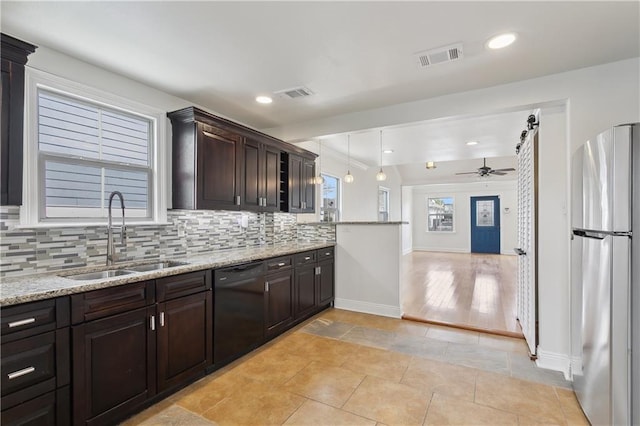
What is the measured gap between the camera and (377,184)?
8766 millimetres

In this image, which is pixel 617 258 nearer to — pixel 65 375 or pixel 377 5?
pixel 377 5

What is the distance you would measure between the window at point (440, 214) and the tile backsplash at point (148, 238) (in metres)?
8.35

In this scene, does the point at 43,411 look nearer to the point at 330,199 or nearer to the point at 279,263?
the point at 279,263

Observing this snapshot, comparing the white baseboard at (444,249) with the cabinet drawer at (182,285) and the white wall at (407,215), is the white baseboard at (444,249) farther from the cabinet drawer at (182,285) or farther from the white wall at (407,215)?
the cabinet drawer at (182,285)

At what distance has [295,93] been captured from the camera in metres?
3.10

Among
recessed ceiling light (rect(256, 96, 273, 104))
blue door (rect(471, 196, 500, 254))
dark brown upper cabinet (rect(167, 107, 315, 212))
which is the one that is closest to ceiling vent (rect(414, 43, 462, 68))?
recessed ceiling light (rect(256, 96, 273, 104))

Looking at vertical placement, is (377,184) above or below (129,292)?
above

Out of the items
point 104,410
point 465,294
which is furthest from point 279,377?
point 465,294

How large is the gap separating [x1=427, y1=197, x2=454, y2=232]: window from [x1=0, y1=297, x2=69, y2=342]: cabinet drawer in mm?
11648

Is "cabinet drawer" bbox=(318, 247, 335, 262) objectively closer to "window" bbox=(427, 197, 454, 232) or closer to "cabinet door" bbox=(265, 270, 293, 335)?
"cabinet door" bbox=(265, 270, 293, 335)

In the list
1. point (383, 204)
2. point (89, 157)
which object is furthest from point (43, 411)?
point (383, 204)

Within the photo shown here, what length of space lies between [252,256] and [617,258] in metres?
2.67

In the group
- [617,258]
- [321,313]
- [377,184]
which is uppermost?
[377,184]

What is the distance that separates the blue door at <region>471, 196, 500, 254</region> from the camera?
35.5 feet
